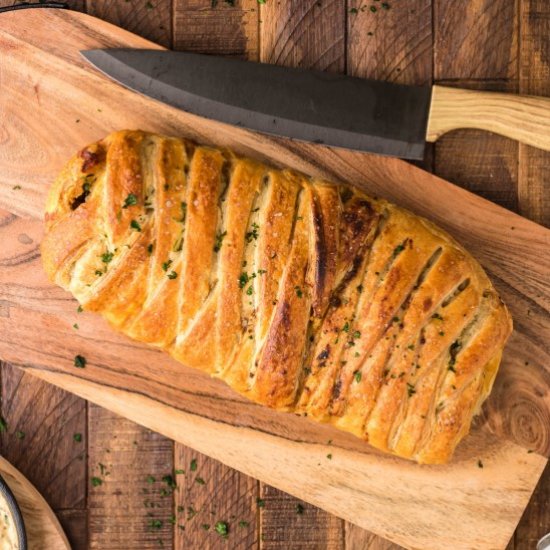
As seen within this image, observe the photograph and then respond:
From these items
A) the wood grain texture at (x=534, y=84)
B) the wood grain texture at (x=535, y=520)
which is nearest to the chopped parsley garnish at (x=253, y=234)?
the wood grain texture at (x=534, y=84)

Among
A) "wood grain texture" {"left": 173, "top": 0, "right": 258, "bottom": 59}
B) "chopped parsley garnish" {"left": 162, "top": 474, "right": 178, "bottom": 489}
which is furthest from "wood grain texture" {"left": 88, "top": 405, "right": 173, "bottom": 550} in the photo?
"wood grain texture" {"left": 173, "top": 0, "right": 258, "bottom": 59}

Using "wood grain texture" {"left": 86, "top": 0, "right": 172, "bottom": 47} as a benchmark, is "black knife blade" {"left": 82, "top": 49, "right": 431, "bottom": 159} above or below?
below

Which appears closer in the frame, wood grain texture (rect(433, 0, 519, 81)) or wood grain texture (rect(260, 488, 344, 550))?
wood grain texture (rect(433, 0, 519, 81))

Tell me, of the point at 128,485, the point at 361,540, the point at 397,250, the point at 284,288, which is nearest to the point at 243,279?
the point at 284,288

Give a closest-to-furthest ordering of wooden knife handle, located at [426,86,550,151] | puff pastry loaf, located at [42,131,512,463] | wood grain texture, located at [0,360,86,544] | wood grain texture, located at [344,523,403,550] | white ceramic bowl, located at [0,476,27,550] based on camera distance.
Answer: puff pastry loaf, located at [42,131,512,463], wooden knife handle, located at [426,86,550,151], white ceramic bowl, located at [0,476,27,550], wood grain texture, located at [344,523,403,550], wood grain texture, located at [0,360,86,544]

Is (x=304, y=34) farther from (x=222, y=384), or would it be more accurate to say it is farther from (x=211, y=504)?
(x=211, y=504)

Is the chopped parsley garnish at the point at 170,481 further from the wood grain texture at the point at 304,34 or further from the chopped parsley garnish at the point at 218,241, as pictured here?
the wood grain texture at the point at 304,34

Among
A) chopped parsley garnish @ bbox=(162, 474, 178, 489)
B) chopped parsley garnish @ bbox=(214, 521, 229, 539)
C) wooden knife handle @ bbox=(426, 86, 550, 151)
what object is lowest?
chopped parsley garnish @ bbox=(214, 521, 229, 539)

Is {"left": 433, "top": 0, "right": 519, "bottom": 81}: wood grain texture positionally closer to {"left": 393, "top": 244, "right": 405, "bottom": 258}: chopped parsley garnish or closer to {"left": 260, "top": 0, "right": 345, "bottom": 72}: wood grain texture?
{"left": 260, "top": 0, "right": 345, "bottom": 72}: wood grain texture
